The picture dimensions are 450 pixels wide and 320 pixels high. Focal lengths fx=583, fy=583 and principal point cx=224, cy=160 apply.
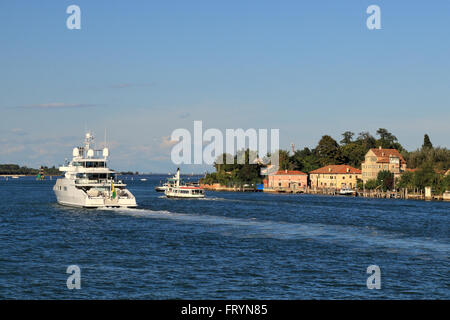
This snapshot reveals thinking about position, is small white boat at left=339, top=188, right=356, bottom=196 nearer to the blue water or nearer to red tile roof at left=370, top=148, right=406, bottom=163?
red tile roof at left=370, top=148, right=406, bottom=163

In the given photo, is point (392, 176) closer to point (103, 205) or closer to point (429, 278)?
point (103, 205)

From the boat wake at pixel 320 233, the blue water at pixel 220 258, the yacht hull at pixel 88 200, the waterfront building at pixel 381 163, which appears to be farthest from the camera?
the waterfront building at pixel 381 163

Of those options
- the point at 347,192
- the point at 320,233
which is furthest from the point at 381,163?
the point at 320,233

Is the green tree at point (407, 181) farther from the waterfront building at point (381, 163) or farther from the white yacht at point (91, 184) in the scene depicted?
the white yacht at point (91, 184)

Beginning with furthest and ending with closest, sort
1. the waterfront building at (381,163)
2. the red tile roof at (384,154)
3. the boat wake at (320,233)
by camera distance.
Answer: the red tile roof at (384,154), the waterfront building at (381,163), the boat wake at (320,233)

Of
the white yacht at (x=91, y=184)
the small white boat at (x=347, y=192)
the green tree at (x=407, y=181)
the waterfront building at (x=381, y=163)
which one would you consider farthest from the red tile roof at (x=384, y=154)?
the white yacht at (x=91, y=184)

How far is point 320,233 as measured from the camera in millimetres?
59906

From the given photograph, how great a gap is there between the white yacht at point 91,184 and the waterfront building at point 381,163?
108 m

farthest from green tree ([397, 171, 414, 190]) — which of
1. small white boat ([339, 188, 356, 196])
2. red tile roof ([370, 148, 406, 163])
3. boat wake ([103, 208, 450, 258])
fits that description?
boat wake ([103, 208, 450, 258])

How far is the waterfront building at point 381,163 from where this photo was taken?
179337 mm

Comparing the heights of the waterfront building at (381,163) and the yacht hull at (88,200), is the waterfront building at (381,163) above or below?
above

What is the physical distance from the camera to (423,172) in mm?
150875

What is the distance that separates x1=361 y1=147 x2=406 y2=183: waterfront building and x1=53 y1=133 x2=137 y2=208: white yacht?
10850 centimetres
